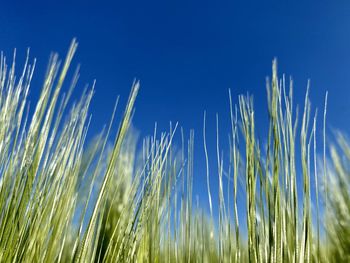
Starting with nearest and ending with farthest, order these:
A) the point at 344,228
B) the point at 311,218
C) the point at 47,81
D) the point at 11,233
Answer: the point at 311,218 → the point at 11,233 → the point at 47,81 → the point at 344,228

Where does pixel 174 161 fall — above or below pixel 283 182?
above

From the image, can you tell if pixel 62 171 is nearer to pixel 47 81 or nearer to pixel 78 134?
pixel 78 134

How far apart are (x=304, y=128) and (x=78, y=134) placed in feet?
1.50

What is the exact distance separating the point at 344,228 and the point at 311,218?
51cm

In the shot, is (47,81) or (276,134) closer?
(276,134)

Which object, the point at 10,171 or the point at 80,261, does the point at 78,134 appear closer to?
the point at 10,171

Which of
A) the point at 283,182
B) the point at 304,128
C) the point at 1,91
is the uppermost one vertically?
the point at 1,91

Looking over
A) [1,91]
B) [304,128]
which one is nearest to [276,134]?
[304,128]

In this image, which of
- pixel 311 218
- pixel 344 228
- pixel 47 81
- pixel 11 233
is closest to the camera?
pixel 311 218

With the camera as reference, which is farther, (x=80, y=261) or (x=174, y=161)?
(x=174, y=161)

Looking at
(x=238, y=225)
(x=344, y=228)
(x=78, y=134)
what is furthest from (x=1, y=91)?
(x=344, y=228)

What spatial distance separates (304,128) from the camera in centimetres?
68

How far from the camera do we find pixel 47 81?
35.2 inches

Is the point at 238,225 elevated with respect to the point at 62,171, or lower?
lower
